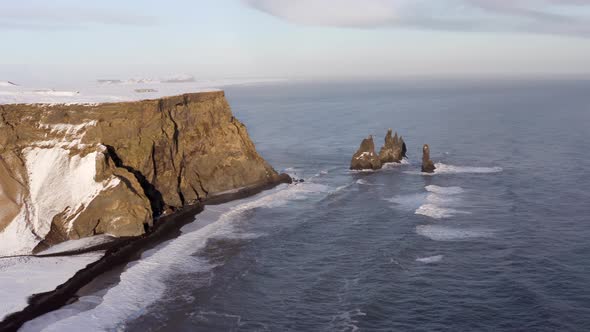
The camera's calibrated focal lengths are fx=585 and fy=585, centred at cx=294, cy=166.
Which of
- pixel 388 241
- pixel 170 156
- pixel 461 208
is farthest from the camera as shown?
pixel 170 156

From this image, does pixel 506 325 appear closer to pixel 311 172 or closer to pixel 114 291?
pixel 114 291

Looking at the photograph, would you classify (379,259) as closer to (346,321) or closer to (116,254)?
(346,321)

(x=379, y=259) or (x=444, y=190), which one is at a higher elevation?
(x=444, y=190)

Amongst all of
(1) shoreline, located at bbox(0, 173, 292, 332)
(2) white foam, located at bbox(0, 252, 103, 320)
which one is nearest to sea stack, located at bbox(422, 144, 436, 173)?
(1) shoreline, located at bbox(0, 173, 292, 332)

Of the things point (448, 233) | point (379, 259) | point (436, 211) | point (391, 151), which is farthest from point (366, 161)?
point (379, 259)

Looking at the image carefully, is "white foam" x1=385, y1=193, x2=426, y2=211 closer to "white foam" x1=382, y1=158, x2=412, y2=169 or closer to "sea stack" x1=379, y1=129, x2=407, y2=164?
"white foam" x1=382, y1=158, x2=412, y2=169

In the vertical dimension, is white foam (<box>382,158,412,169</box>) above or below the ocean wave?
above

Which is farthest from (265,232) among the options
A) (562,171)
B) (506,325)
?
(562,171)
